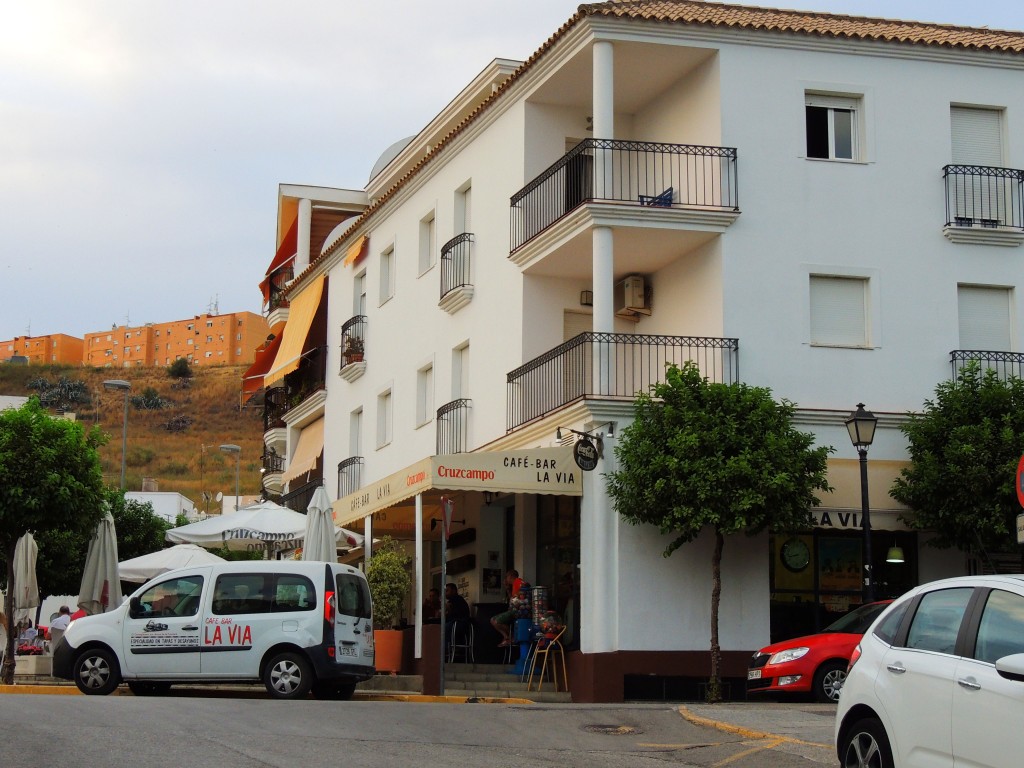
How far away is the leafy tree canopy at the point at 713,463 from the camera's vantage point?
21141 millimetres

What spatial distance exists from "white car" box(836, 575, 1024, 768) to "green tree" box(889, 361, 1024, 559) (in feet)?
41.8

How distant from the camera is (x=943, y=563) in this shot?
23.7m

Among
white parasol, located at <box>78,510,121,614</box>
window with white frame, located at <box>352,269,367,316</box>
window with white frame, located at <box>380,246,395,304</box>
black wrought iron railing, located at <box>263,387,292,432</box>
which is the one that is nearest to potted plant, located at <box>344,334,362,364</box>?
window with white frame, located at <box>352,269,367,316</box>

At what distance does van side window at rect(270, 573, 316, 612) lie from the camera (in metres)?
Answer: 20.1

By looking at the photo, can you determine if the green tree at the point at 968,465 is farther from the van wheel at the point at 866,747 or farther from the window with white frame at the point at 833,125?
the van wheel at the point at 866,747

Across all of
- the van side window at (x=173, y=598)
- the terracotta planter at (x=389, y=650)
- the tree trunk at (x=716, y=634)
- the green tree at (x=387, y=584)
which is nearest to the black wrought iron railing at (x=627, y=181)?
the tree trunk at (x=716, y=634)

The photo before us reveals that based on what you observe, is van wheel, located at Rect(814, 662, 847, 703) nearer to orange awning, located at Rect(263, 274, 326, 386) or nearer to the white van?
the white van

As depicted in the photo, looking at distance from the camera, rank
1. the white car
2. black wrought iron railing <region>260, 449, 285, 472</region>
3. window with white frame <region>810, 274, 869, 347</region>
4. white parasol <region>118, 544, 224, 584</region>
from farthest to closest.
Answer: black wrought iron railing <region>260, 449, 285, 472</region> < white parasol <region>118, 544, 224, 584</region> < window with white frame <region>810, 274, 869, 347</region> < the white car

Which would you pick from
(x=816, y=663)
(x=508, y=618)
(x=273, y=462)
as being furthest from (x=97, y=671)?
(x=273, y=462)

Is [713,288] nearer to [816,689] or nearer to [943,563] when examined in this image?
[943,563]

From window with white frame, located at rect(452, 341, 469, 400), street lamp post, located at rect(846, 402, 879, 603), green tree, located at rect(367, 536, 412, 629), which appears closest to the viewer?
street lamp post, located at rect(846, 402, 879, 603)

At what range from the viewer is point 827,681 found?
63.3ft

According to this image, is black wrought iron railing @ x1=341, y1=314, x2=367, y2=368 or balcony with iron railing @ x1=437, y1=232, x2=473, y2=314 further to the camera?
black wrought iron railing @ x1=341, y1=314, x2=367, y2=368

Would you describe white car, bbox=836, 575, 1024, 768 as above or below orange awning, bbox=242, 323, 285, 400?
below
